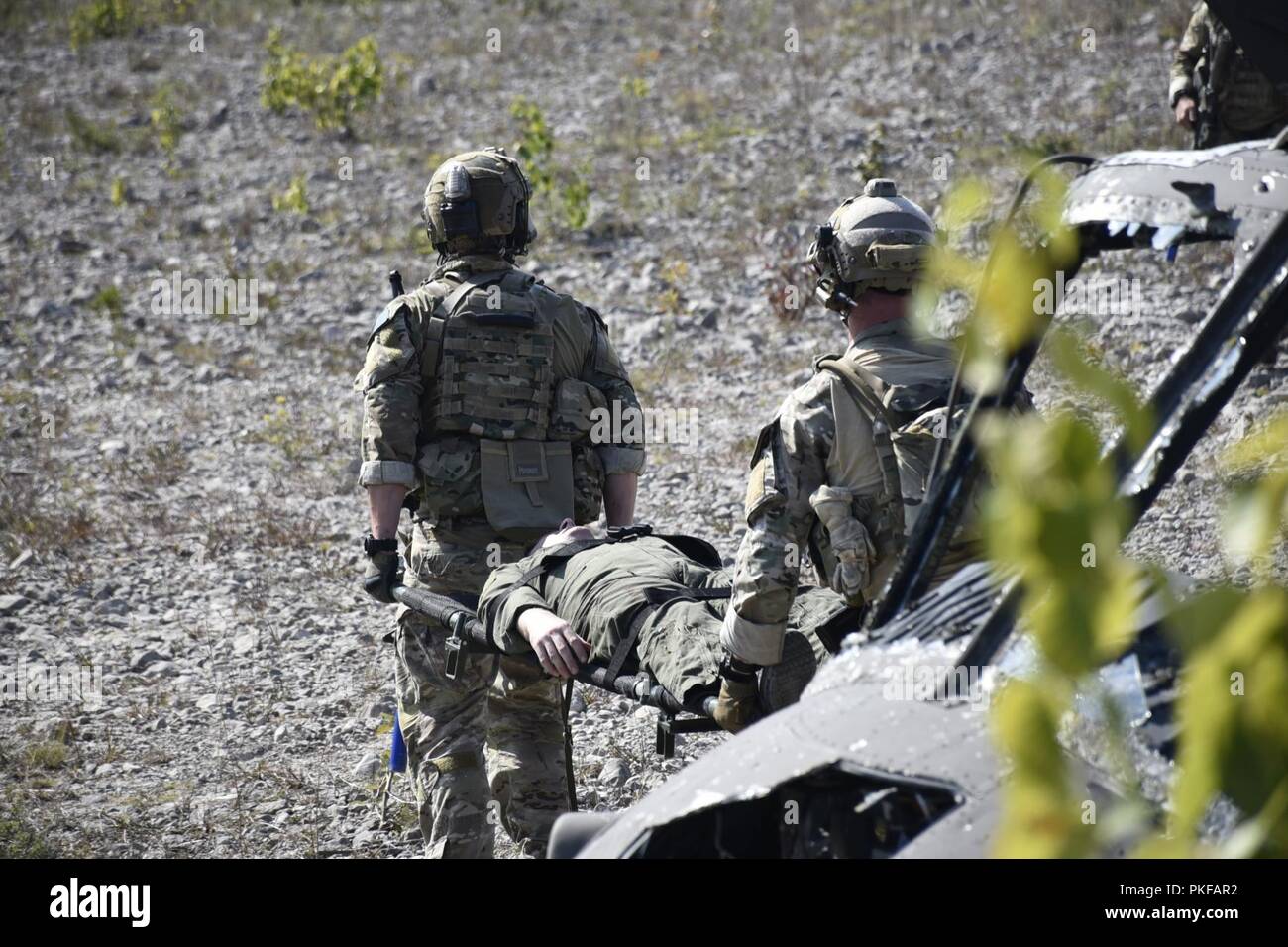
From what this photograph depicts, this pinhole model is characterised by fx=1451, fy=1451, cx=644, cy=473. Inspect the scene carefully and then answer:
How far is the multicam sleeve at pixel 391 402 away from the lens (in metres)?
4.66

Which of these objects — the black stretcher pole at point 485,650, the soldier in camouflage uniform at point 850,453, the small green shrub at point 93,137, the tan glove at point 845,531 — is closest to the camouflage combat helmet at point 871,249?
the soldier in camouflage uniform at point 850,453

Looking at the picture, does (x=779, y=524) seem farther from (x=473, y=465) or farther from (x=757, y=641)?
(x=473, y=465)

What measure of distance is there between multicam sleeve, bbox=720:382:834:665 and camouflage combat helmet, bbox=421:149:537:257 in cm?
145

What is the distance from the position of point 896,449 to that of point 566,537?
139cm

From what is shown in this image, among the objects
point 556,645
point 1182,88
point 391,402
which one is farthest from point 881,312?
point 1182,88

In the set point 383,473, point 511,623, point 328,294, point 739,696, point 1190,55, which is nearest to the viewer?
point 739,696

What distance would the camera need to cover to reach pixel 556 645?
416 cm

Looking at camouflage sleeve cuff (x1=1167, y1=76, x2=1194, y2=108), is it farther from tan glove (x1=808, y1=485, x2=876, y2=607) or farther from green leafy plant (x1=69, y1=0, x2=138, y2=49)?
green leafy plant (x1=69, y1=0, x2=138, y2=49)

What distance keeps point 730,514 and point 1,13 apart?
16.5 metres

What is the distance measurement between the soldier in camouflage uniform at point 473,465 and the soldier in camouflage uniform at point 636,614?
0.94 feet

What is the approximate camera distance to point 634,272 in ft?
37.0
